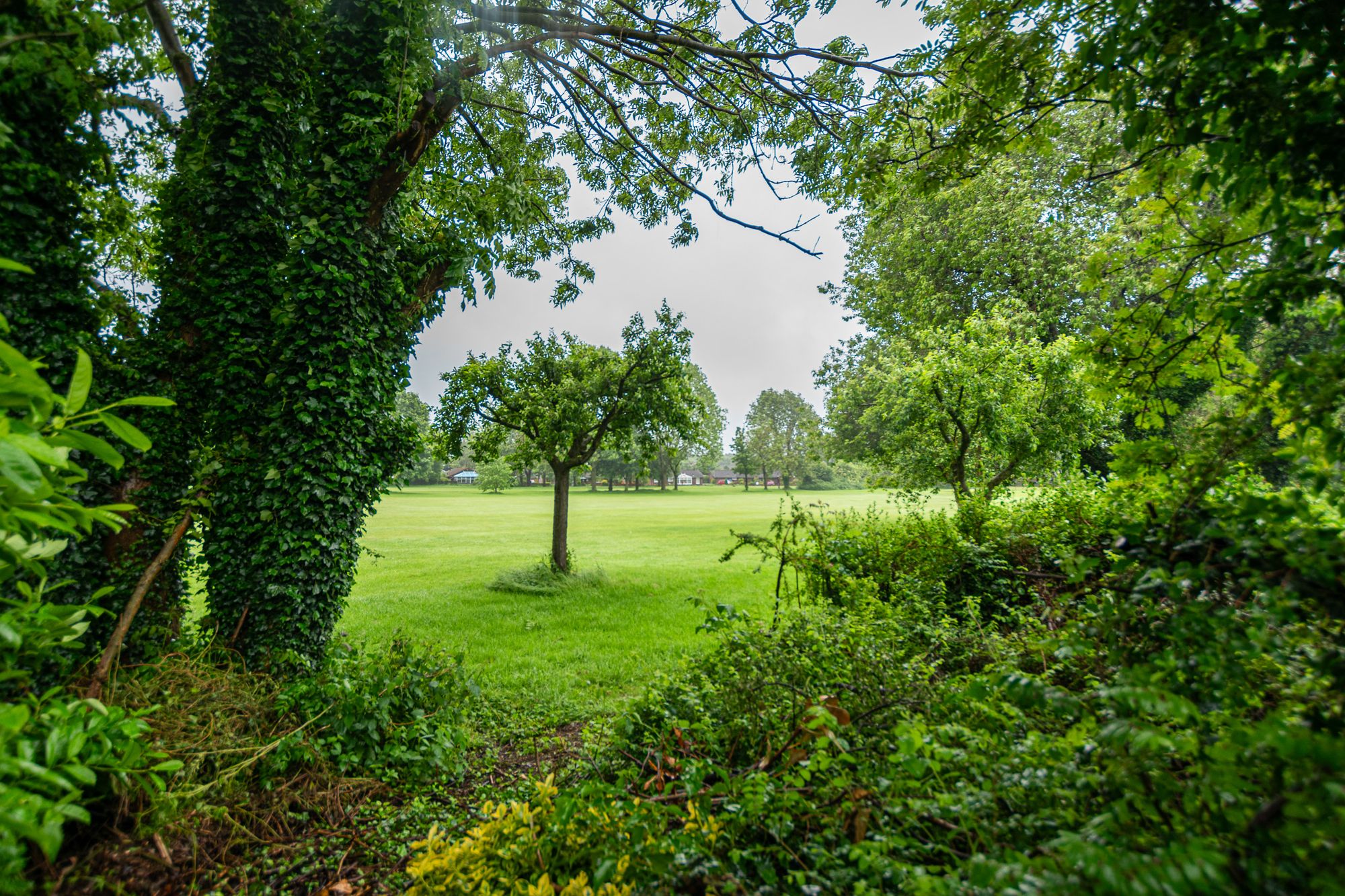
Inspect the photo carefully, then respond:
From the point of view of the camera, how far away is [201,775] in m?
3.05

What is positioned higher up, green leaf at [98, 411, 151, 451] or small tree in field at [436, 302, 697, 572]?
small tree in field at [436, 302, 697, 572]

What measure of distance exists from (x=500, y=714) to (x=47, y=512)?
468 cm

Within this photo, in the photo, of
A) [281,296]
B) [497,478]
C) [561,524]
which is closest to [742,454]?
[497,478]

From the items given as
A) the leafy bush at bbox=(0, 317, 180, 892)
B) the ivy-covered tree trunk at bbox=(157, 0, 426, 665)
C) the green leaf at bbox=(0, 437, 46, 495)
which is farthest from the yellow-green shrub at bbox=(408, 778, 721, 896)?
the ivy-covered tree trunk at bbox=(157, 0, 426, 665)

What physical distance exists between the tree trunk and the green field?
3.77ft

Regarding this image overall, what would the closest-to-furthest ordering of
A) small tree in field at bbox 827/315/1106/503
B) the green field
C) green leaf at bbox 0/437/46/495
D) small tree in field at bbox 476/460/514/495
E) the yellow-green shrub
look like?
1. green leaf at bbox 0/437/46/495
2. the yellow-green shrub
3. the green field
4. small tree in field at bbox 827/315/1106/503
5. small tree in field at bbox 476/460/514/495

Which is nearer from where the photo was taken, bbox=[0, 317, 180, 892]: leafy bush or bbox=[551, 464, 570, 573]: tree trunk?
bbox=[0, 317, 180, 892]: leafy bush

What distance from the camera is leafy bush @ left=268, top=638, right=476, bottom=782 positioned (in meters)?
3.60

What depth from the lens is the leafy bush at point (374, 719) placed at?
11.8 feet

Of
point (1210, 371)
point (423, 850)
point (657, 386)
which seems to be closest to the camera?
point (1210, 371)

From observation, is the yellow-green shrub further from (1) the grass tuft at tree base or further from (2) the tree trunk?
(2) the tree trunk

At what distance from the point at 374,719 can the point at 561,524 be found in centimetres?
823

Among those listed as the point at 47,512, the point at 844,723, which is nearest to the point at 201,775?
the point at 47,512

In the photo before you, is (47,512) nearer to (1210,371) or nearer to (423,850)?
(423,850)
